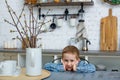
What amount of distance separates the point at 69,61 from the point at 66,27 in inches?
68.4

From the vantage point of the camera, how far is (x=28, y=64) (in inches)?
58.3

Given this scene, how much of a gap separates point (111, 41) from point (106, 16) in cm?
38

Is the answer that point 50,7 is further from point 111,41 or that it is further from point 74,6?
point 111,41

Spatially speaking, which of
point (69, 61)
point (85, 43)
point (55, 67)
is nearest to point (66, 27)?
point (85, 43)

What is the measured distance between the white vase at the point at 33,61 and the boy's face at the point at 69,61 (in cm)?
36

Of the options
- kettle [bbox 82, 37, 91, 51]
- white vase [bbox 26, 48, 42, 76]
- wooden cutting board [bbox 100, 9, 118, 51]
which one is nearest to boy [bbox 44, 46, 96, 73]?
white vase [bbox 26, 48, 42, 76]

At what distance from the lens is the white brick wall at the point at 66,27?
3426 mm

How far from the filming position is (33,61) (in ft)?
4.78

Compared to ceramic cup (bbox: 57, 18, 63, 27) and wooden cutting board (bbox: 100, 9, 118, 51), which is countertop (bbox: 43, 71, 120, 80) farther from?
ceramic cup (bbox: 57, 18, 63, 27)

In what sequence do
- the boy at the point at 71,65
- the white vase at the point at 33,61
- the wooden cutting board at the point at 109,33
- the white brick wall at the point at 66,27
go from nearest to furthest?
1. the white vase at the point at 33,61
2. the boy at the point at 71,65
3. the wooden cutting board at the point at 109,33
4. the white brick wall at the point at 66,27

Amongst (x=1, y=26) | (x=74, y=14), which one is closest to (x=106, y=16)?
(x=74, y=14)

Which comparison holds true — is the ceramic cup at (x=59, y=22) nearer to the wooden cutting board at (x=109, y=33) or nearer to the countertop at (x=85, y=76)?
the wooden cutting board at (x=109, y=33)

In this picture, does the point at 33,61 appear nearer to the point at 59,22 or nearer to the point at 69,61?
the point at 69,61

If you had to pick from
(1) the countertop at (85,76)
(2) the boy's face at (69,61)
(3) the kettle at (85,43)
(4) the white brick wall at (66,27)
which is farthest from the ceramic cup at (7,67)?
(4) the white brick wall at (66,27)
